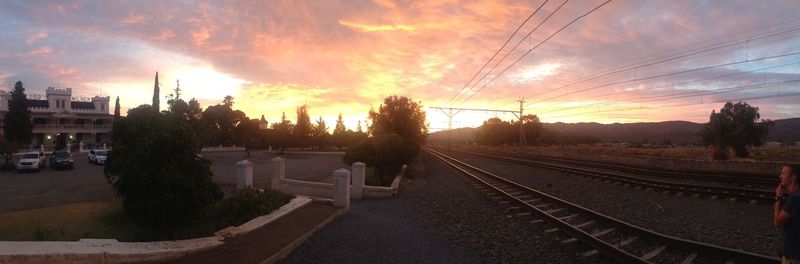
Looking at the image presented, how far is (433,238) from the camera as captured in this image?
9898mm

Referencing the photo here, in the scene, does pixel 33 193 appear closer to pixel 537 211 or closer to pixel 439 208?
pixel 439 208

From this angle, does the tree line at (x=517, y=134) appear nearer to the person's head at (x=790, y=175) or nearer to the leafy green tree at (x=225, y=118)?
the leafy green tree at (x=225, y=118)

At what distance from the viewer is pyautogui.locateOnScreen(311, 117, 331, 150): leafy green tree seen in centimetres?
8100

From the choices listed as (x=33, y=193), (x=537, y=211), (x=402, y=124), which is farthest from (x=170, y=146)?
(x=402, y=124)

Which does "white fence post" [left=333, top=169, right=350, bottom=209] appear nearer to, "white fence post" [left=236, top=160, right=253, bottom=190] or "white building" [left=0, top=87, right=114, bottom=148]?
"white fence post" [left=236, top=160, right=253, bottom=190]

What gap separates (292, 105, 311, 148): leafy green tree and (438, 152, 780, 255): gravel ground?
5814cm

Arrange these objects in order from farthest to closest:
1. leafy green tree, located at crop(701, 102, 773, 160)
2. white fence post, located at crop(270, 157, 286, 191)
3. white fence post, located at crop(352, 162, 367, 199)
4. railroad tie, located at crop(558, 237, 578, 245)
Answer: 1. leafy green tree, located at crop(701, 102, 773, 160)
2. white fence post, located at crop(270, 157, 286, 191)
3. white fence post, located at crop(352, 162, 367, 199)
4. railroad tie, located at crop(558, 237, 578, 245)

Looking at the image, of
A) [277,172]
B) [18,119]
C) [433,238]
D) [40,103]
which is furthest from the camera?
[40,103]

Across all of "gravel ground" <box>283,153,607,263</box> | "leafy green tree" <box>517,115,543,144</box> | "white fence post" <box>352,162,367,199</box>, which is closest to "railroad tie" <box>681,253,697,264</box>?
"gravel ground" <box>283,153,607,263</box>

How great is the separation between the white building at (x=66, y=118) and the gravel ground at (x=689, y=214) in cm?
7616

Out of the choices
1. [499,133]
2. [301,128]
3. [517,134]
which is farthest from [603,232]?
[499,133]

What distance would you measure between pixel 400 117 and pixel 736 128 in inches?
1455

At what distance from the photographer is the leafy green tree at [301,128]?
73438 mm

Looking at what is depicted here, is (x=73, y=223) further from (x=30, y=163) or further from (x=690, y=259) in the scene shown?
(x=30, y=163)
